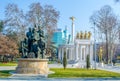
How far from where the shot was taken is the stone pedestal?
23.6 meters

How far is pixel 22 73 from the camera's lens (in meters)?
23.6

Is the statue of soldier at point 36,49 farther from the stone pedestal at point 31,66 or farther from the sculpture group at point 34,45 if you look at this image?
the stone pedestal at point 31,66

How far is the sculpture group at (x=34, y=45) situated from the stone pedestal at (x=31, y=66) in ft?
4.38

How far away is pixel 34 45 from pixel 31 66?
2.76 m

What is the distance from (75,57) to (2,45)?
19295 millimetres

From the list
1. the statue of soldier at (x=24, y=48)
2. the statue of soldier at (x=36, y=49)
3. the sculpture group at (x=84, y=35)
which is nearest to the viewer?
the statue of soldier at (x=36, y=49)

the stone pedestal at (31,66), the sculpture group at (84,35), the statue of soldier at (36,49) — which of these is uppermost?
the sculpture group at (84,35)

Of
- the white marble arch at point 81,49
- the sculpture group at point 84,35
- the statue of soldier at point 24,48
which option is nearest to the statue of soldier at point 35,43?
the statue of soldier at point 24,48

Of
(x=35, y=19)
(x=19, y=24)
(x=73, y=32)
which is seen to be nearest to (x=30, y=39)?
(x=35, y=19)

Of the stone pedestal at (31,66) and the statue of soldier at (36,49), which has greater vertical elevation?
the statue of soldier at (36,49)

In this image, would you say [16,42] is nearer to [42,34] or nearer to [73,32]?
Answer: [73,32]

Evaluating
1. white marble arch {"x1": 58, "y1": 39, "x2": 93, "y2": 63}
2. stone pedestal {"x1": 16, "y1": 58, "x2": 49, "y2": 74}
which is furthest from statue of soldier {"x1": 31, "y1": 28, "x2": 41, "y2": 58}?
white marble arch {"x1": 58, "y1": 39, "x2": 93, "y2": 63}

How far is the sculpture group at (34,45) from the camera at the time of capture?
2572 cm

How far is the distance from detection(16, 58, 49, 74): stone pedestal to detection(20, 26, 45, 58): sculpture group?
4.38 ft
